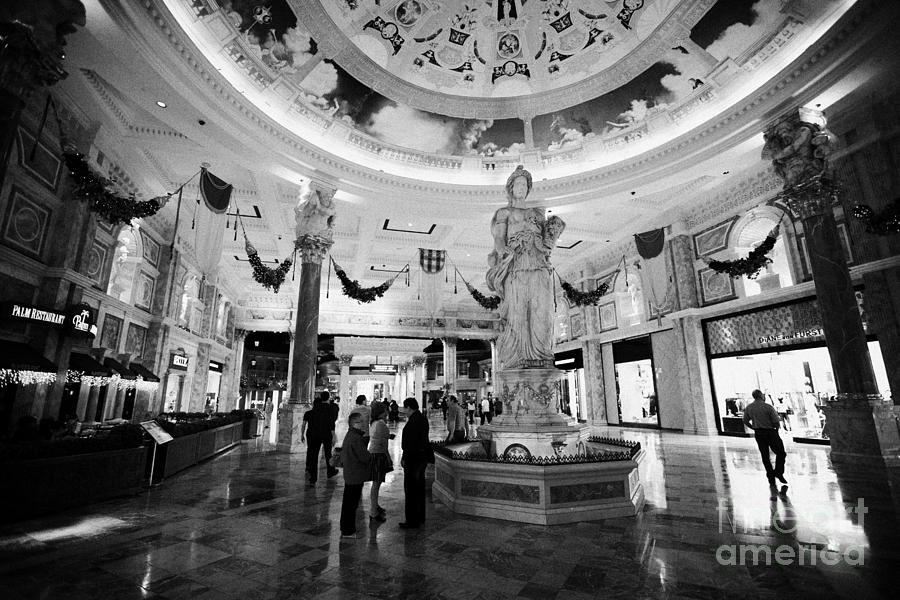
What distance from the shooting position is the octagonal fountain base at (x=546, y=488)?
14.8 feet

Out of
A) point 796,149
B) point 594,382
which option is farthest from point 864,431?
point 594,382

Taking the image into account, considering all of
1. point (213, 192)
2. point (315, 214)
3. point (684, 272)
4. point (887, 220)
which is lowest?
point (887, 220)

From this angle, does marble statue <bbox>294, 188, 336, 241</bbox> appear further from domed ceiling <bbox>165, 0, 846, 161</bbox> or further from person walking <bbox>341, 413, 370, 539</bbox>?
person walking <bbox>341, 413, 370, 539</bbox>

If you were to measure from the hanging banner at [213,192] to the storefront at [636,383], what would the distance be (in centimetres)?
1561

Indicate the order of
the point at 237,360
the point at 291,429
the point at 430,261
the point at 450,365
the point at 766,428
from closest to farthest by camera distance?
the point at 766,428 < the point at 291,429 < the point at 430,261 < the point at 237,360 < the point at 450,365

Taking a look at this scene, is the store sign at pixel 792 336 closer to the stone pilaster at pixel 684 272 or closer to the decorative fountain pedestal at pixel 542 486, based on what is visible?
the stone pilaster at pixel 684 272

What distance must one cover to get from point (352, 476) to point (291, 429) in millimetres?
6883

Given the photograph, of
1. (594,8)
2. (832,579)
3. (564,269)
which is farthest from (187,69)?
(564,269)

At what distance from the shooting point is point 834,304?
810cm

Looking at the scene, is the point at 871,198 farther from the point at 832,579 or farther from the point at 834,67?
the point at 832,579

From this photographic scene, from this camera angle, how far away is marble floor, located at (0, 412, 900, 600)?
2936mm

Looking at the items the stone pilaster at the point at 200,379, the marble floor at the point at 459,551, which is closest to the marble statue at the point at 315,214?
the marble floor at the point at 459,551

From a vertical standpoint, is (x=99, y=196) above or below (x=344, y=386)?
above

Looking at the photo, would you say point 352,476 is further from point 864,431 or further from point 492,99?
point 492,99
